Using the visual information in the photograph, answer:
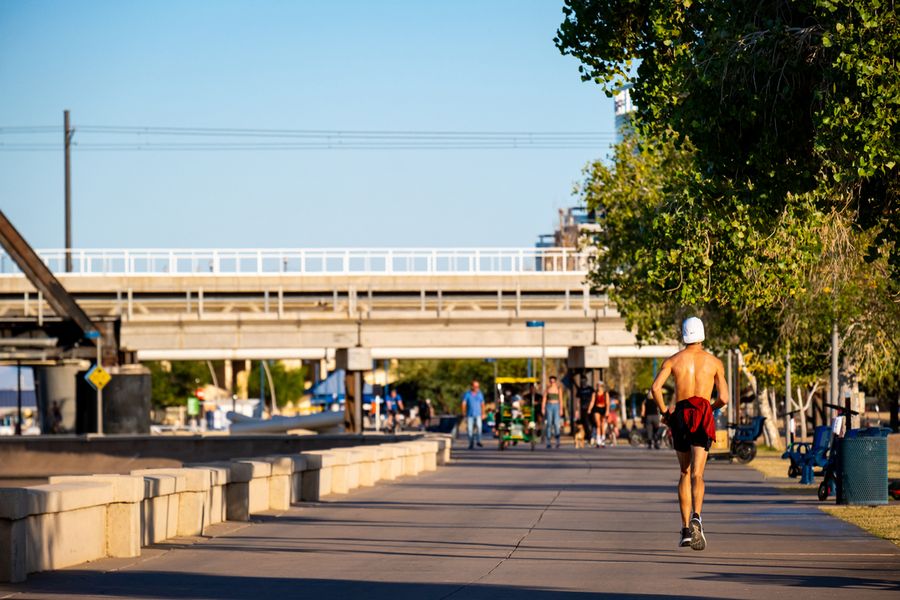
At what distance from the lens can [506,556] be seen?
41.9 feet

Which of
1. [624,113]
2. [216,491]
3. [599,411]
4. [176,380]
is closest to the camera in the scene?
[216,491]

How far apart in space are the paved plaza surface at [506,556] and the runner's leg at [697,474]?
434mm

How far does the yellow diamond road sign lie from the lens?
4509 cm

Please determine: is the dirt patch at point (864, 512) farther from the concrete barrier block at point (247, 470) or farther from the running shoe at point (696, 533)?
the concrete barrier block at point (247, 470)

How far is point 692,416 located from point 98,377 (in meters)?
34.7

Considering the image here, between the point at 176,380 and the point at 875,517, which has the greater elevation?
the point at 875,517

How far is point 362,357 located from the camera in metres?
52.8

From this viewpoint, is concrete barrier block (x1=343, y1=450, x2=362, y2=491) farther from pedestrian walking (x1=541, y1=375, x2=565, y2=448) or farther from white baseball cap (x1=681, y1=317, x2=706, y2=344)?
pedestrian walking (x1=541, y1=375, x2=565, y2=448)

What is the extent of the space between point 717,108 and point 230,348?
51.0 metres

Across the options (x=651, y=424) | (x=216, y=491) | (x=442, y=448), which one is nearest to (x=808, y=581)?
(x=216, y=491)

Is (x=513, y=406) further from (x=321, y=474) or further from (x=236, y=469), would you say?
(x=236, y=469)

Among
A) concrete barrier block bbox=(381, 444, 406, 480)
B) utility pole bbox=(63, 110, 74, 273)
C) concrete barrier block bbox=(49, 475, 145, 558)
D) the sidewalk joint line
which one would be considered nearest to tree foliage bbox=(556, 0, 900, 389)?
the sidewalk joint line

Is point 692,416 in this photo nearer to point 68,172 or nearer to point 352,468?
point 352,468

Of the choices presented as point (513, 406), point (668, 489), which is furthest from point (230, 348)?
point (668, 489)
